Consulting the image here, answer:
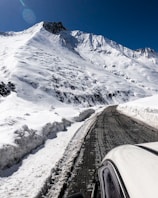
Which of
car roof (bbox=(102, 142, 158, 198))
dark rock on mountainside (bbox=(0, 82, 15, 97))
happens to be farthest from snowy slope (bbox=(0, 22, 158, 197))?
car roof (bbox=(102, 142, 158, 198))

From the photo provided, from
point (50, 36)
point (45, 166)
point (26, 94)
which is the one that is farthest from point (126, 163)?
point (50, 36)

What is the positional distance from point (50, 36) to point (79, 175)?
6969 inches

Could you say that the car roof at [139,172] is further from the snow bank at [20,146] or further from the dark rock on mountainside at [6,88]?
the dark rock on mountainside at [6,88]

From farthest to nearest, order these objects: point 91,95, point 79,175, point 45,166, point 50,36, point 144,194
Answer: point 50,36 < point 91,95 < point 45,166 < point 79,175 < point 144,194

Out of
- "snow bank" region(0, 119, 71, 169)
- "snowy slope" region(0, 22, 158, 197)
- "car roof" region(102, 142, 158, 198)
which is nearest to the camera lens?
"car roof" region(102, 142, 158, 198)

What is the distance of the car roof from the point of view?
5.25ft

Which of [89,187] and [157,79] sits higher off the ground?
[157,79]

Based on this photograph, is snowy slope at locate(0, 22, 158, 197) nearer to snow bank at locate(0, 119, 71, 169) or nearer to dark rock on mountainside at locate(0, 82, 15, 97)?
snow bank at locate(0, 119, 71, 169)

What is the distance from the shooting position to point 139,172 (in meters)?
1.86

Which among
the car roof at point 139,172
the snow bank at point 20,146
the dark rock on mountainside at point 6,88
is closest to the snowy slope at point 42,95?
the snow bank at point 20,146

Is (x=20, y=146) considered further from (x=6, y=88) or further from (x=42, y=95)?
(x=42, y=95)

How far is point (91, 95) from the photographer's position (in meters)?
83.5

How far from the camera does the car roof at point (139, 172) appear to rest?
1.60 m

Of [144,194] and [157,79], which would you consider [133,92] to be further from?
[144,194]
